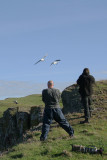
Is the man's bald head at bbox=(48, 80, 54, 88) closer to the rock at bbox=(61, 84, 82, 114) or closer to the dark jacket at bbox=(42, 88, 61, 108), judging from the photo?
the dark jacket at bbox=(42, 88, 61, 108)

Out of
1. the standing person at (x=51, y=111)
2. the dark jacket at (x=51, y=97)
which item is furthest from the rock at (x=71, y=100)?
the dark jacket at (x=51, y=97)

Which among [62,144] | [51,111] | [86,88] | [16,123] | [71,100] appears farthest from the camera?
[16,123]

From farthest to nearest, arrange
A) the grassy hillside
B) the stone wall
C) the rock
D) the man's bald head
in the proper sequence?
the stone wall → the rock → the man's bald head → the grassy hillside

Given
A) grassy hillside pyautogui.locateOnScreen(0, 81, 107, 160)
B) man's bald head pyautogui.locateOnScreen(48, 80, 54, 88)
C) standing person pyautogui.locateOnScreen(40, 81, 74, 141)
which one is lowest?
grassy hillside pyautogui.locateOnScreen(0, 81, 107, 160)

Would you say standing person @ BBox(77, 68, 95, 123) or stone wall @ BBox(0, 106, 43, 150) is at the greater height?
standing person @ BBox(77, 68, 95, 123)

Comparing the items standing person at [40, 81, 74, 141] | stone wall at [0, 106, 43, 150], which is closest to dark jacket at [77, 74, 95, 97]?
standing person at [40, 81, 74, 141]

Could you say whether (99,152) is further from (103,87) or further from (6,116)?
(6,116)

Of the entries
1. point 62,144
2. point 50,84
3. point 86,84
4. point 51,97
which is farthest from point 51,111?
point 86,84

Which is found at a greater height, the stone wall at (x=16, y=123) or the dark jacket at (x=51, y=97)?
the dark jacket at (x=51, y=97)

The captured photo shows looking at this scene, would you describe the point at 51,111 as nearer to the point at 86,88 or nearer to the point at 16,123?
the point at 86,88

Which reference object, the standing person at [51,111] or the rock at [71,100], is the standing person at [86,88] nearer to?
the standing person at [51,111]

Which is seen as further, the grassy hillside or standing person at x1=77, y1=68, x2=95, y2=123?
standing person at x1=77, y1=68, x2=95, y2=123

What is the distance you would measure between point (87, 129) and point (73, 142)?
339 cm

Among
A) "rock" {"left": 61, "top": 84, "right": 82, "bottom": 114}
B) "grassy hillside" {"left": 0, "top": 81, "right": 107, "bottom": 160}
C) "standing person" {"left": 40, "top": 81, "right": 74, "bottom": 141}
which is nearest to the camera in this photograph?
"grassy hillside" {"left": 0, "top": 81, "right": 107, "bottom": 160}
